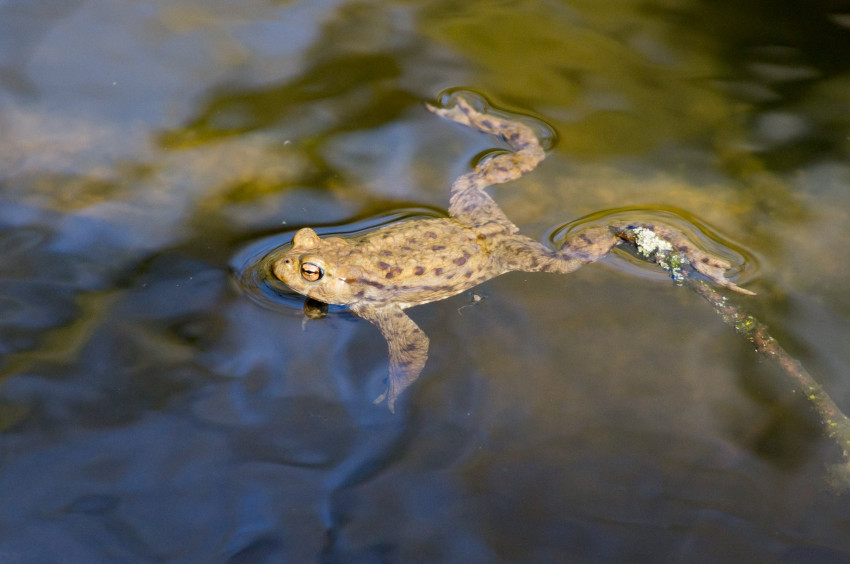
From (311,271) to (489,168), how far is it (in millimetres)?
2000

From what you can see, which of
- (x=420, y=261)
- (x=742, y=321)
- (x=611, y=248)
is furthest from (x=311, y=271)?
(x=742, y=321)

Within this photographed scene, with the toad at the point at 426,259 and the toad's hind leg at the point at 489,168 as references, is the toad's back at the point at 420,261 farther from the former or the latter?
the toad's hind leg at the point at 489,168

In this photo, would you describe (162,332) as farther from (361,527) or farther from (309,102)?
(309,102)

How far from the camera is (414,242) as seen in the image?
5086 mm

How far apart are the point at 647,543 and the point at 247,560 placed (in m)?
2.47

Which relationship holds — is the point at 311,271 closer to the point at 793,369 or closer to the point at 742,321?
the point at 742,321

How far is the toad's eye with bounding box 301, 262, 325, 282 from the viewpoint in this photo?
4.78 m

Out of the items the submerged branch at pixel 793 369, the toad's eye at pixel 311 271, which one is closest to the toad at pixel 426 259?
the toad's eye at pixel 311 271

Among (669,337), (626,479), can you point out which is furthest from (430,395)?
(669,337)

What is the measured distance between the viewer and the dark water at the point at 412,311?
401cm

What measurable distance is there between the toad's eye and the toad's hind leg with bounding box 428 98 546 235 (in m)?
1.36

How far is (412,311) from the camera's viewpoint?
5.22 meters

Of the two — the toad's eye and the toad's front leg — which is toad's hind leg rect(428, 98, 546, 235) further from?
the toad's eye

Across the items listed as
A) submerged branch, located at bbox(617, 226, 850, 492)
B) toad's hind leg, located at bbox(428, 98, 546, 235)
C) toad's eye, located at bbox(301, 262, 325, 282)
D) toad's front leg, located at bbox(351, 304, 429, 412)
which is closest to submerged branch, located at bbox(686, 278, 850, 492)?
submerged branch, located at bbox(617, 226, 850, 492)
